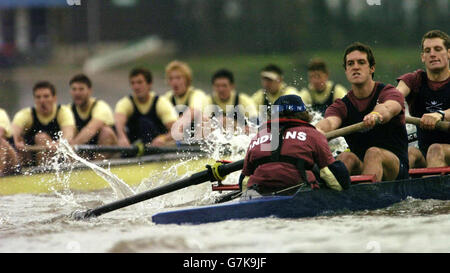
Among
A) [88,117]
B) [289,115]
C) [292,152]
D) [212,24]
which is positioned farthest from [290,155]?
[212,24]

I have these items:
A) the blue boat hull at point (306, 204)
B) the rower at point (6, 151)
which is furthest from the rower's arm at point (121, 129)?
the blue boat hull at point (306, 204)

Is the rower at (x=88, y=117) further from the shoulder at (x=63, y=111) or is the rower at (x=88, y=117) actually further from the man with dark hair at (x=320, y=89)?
the man with dark hair at (x=320, y=89)

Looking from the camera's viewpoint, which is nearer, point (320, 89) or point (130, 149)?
point (130, 149)

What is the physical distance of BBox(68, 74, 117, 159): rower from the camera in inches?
384

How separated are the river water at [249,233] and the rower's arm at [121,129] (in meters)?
3.52

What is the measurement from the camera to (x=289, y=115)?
5.66 meters

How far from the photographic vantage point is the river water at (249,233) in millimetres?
5129

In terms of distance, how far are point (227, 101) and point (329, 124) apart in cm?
444

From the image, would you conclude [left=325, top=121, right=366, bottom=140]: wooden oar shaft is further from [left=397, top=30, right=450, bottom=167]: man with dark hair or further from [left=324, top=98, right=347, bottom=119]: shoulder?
[left=397, top=30, right=450, bottom=167]: man with dark hair

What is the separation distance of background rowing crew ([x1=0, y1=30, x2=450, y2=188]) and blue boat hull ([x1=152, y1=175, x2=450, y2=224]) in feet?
0.40

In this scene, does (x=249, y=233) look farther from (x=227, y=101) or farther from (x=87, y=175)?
(x=227, y=101)
